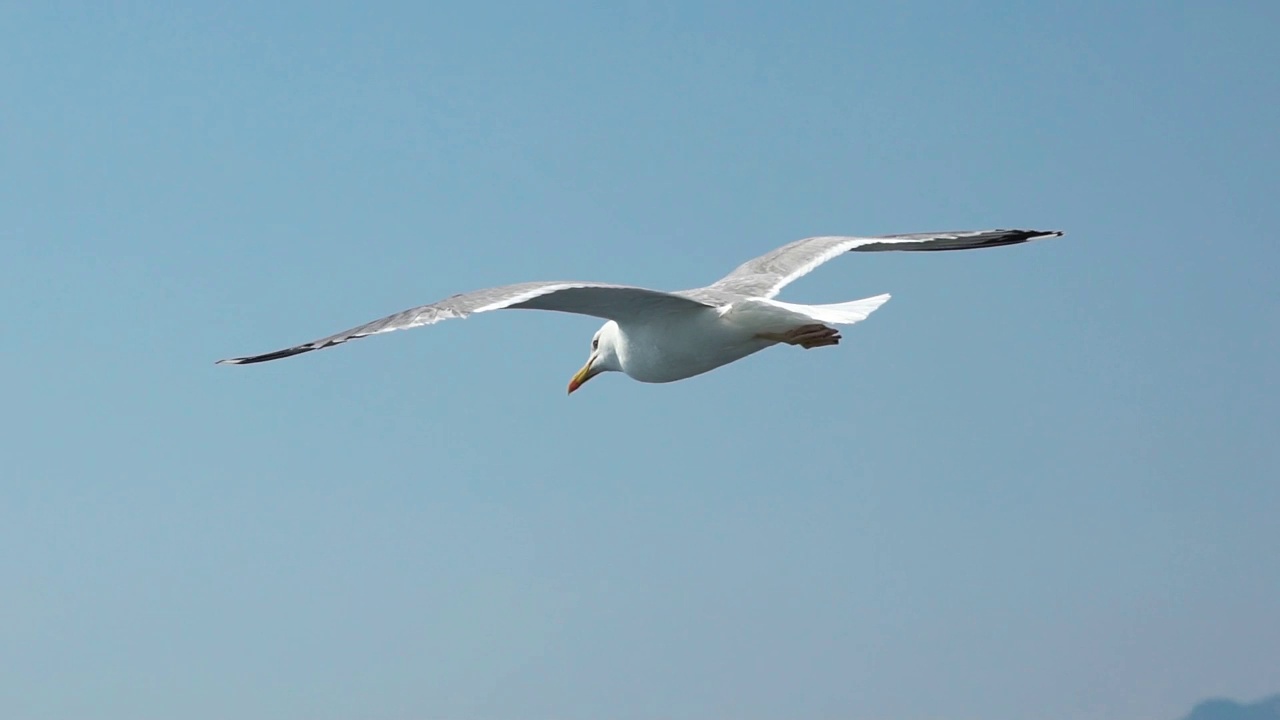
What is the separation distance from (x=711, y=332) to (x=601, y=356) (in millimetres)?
1713

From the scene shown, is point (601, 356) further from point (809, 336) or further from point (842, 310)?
point (842, 310)

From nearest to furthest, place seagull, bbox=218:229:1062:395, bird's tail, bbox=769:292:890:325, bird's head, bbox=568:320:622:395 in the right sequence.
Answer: seagull, bbox=218:229:1062:395
bird's tail, bbox=769:292:890:325
bird's head, bbox=568:320:622:395

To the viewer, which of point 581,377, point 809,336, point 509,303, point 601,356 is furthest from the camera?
point 581,377

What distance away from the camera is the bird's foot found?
31.7 ft

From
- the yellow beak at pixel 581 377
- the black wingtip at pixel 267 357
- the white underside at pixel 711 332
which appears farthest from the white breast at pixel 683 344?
the black wingtip at pixel 267 357

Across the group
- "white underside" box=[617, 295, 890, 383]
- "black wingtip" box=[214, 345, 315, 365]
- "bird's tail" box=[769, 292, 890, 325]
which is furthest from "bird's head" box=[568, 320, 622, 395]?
"black wingtip" box=[214, 345, 315, 365]

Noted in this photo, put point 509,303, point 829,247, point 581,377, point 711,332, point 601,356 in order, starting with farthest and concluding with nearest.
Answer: point 581,377 → point 829,247 → point 601,356 → point 711,332 → point 509,303

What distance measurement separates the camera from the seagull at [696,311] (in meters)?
8.24

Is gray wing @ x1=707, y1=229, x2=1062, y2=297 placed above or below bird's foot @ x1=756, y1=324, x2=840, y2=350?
above

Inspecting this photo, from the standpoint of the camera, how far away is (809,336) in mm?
9734

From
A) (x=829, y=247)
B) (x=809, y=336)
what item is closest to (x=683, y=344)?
(x=809, y=336)

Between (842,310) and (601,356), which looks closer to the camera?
(842,310)

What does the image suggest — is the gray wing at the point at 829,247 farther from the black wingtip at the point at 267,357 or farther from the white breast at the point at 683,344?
the black wingtip at the point at 267,357

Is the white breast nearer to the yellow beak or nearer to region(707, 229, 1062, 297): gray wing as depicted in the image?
region(707, 229, 1062, 297): gray wing
